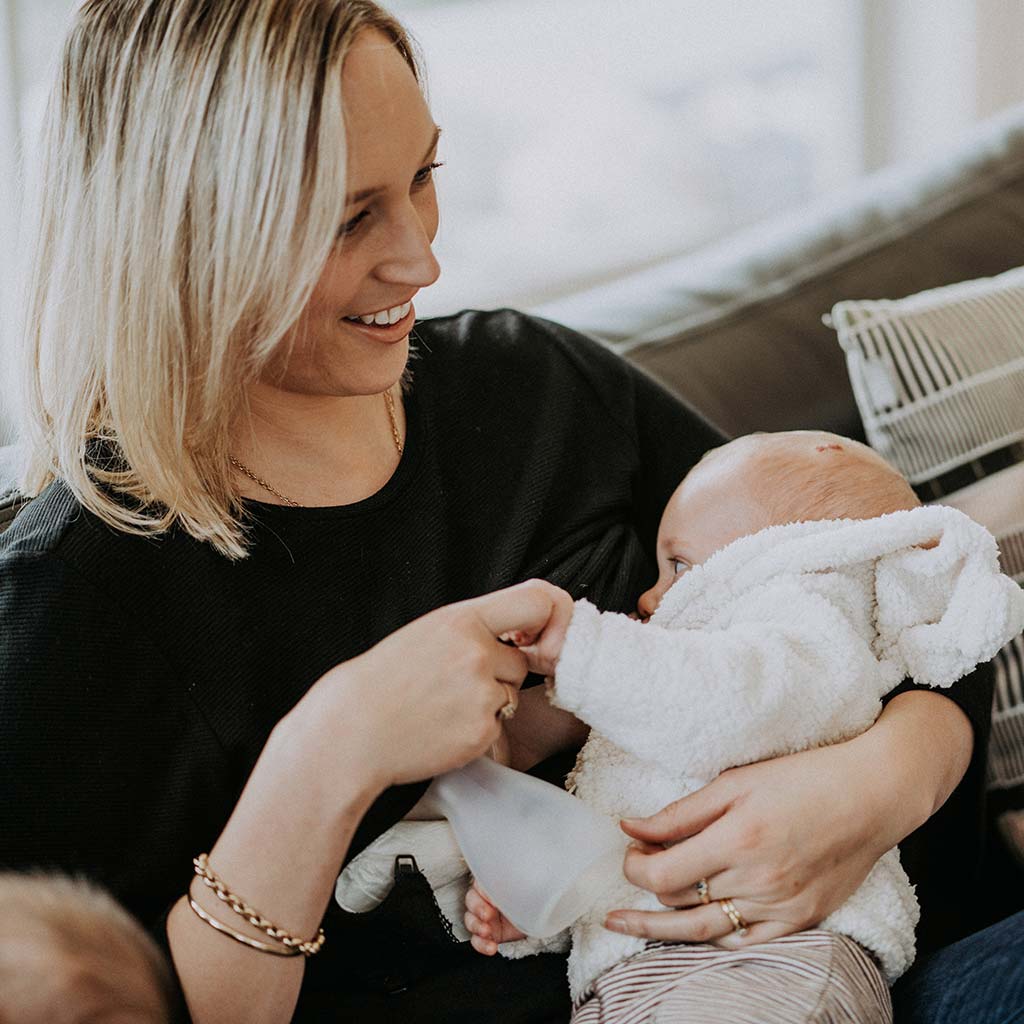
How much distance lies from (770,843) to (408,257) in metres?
0.59

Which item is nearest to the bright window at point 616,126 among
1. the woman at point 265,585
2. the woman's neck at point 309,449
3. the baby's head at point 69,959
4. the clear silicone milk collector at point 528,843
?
the woman's neck at point 309,449

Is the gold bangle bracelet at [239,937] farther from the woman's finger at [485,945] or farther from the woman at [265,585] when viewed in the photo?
the woman's finger at [485,945]

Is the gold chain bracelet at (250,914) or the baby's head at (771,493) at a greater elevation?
the baby's head at (771,493)

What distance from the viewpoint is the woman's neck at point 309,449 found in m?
1.17

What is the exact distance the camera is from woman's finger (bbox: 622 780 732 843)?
1.00m

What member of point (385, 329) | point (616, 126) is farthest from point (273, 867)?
point (616, 126)

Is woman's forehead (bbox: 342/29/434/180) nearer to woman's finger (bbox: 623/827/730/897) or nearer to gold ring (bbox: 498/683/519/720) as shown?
gold ring (bbox: 498/683/519/720)

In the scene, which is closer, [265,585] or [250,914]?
[250,914]

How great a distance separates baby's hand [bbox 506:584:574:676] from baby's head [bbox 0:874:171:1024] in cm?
36

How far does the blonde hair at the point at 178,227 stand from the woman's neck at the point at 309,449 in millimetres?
42

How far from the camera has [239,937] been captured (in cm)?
92

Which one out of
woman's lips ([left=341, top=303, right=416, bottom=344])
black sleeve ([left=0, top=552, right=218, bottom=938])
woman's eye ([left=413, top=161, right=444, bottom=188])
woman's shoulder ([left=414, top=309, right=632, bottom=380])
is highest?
woman's eye ([left=413, top=161, right=444, bottom=188])

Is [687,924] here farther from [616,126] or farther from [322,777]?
[616,126]

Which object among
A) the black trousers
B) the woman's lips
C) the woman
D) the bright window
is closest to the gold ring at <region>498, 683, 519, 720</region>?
the woman
